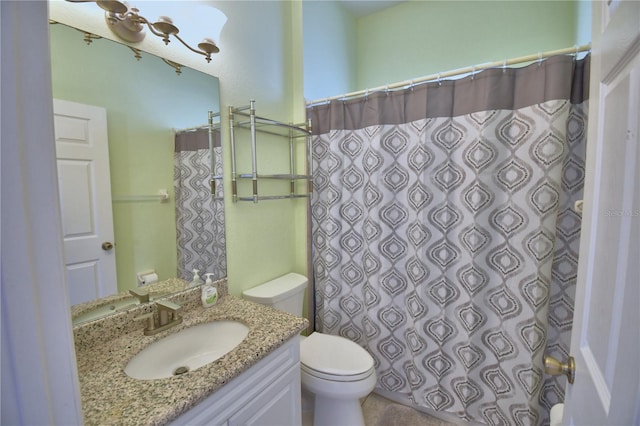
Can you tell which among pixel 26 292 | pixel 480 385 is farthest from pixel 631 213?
pixel 480 385

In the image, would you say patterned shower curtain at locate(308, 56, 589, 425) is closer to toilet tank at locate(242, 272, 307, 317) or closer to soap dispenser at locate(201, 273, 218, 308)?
toilet tank at locate(242, 272, 307, 317)

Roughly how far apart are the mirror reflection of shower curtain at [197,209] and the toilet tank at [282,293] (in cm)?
22

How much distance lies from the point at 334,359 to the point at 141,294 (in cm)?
102

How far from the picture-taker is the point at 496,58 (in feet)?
6.54

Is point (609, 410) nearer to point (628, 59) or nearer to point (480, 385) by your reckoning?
point (628, 59)

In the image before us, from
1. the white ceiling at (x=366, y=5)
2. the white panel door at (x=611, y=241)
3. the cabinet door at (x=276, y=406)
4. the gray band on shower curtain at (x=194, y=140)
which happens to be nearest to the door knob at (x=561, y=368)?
the white panel door at (x=611, y=241)

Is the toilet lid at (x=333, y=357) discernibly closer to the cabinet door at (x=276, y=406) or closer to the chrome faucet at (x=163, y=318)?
the cabinet door at (x=276, y=406)

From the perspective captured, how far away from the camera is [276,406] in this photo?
42.9 inches

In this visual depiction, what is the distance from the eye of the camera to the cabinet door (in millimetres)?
972

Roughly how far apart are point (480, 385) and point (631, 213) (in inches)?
58.3

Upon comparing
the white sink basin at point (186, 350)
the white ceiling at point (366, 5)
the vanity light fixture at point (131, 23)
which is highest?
the white ceiling at point (366, 5)

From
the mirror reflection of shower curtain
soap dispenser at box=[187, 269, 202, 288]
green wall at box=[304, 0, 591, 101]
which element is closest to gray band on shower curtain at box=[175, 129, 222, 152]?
the mirror reflection of shower curtain

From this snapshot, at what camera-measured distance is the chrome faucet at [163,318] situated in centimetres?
109

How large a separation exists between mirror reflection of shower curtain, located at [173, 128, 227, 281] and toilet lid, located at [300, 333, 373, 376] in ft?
2.11
